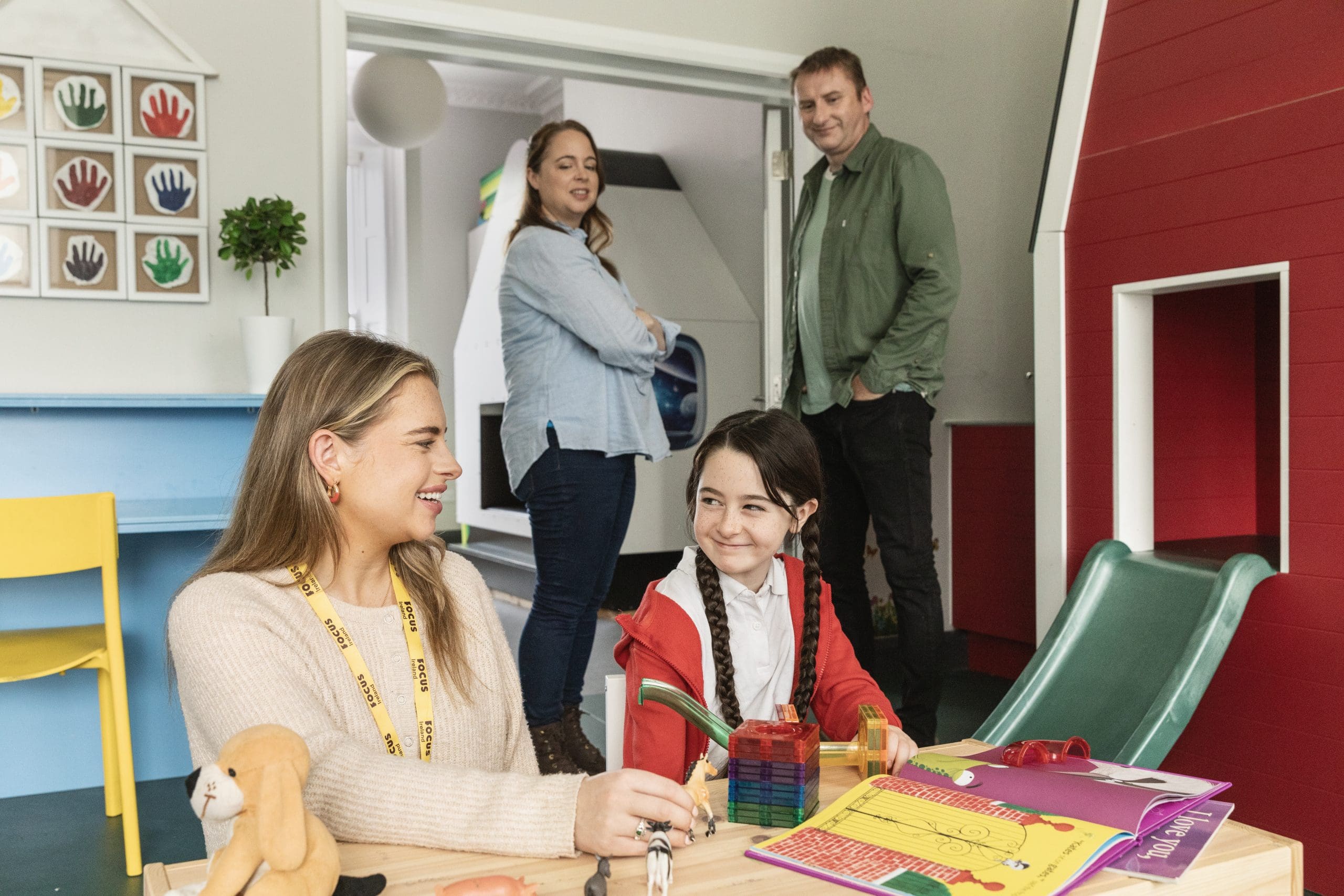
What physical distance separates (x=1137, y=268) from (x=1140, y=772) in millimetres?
1615

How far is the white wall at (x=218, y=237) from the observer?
2.75 metres

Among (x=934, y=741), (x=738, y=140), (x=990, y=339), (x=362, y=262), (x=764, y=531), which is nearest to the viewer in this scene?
(x=764, y=531)

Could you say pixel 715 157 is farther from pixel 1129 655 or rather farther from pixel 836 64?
pixel 1129 655

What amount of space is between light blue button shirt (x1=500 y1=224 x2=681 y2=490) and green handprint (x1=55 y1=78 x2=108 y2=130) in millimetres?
1135

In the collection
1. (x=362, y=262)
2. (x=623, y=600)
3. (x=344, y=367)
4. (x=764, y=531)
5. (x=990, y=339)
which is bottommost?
(x=623, y=600)

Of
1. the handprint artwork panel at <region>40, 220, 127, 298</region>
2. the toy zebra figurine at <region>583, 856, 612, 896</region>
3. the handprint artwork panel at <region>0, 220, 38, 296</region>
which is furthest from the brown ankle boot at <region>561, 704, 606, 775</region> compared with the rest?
the toy zebra figurine at <region>583, 856, 612, 896</region>

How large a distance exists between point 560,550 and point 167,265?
130cm

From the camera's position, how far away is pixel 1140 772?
3.28 ft

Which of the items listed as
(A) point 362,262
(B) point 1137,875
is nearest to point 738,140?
(A) point 362,262

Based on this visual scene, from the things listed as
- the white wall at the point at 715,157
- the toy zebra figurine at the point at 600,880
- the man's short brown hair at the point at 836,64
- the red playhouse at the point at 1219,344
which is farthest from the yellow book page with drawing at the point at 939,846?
the white wall at the point at 715,157

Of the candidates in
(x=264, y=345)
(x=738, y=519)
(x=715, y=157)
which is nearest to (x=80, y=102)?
(x=264, y=345)

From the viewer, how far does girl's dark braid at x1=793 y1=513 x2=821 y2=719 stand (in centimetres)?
139

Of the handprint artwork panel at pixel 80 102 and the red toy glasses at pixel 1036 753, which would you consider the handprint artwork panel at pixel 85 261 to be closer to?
the handprint artwork panel at pixel 80 102

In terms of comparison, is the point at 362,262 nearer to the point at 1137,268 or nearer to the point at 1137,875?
the point at 1137,268
